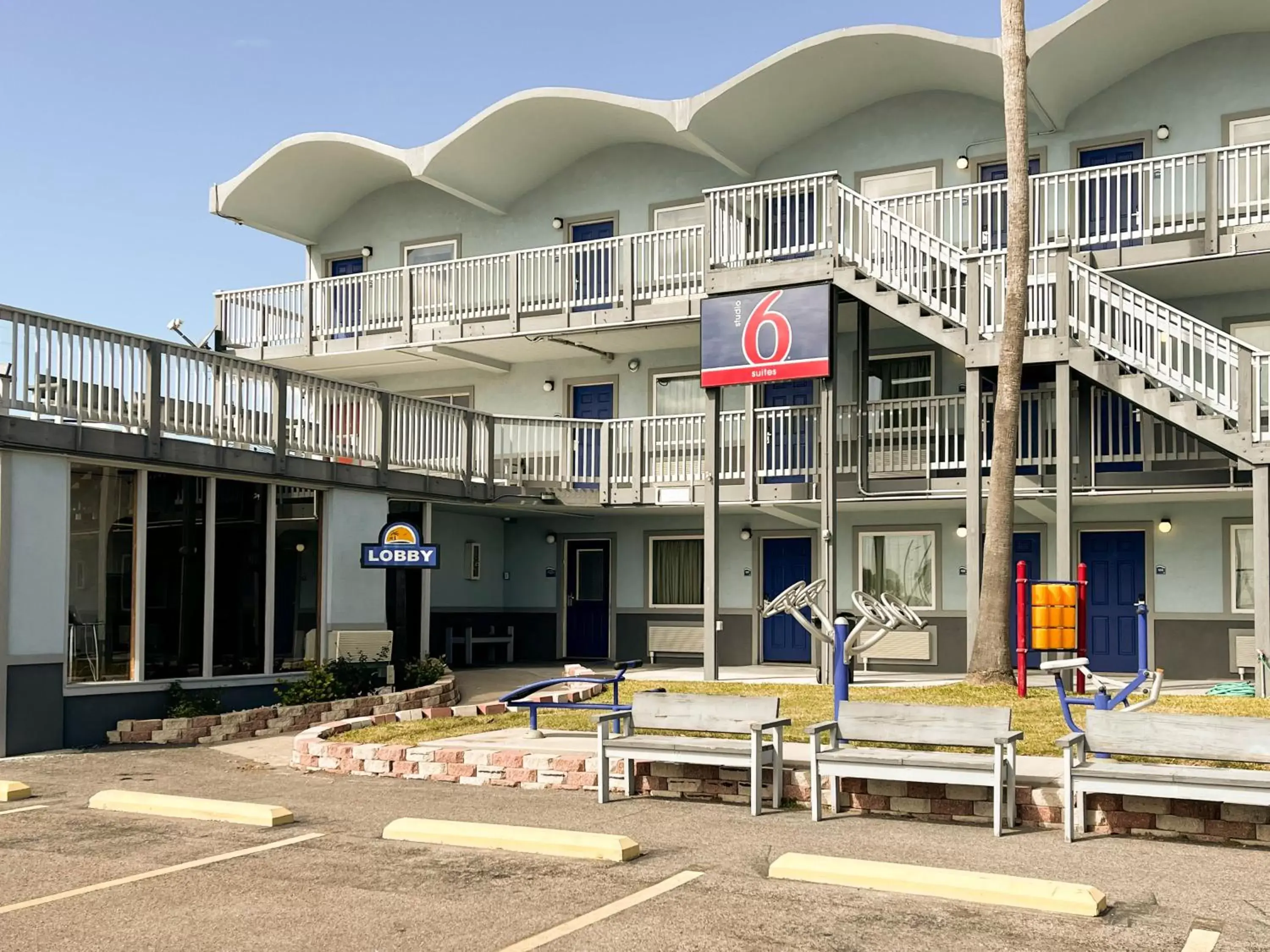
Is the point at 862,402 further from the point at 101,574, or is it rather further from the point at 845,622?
the point at 101,574

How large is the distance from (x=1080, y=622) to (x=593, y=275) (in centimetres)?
1044

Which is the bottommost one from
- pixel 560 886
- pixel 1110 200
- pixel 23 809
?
pixel 23 809

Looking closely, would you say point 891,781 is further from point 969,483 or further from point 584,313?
point 584,313

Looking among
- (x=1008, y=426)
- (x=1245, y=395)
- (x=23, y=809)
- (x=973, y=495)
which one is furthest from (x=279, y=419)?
(x=1245, y=395)

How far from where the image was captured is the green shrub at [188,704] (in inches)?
619

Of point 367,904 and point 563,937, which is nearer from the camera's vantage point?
point 563,937

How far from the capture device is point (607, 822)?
9.59m

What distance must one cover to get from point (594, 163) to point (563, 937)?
824 inches

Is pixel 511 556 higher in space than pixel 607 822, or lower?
higher

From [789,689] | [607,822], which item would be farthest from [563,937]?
[789,689]

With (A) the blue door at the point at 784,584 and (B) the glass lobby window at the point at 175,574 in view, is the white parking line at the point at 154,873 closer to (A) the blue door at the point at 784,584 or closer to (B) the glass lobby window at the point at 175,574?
(B) the glass lobby window at the point at 175,574

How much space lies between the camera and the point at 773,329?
19297mm

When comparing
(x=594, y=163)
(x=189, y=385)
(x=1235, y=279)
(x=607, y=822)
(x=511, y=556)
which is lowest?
(x=607, y=822)

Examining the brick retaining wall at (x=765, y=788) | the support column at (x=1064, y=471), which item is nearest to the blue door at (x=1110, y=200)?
the support column at (x=1064, y=471)
